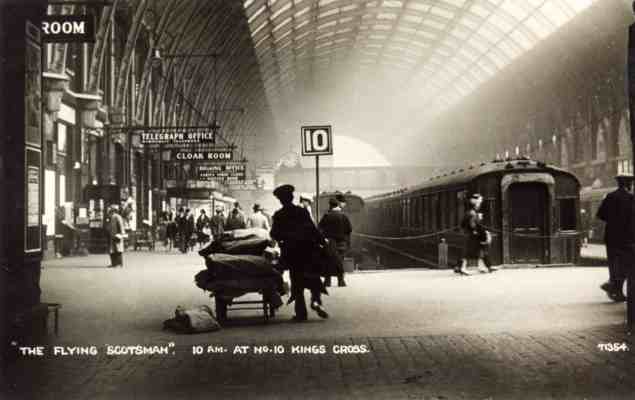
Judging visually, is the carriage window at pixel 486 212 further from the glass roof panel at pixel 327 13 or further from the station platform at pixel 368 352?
the glass roof panel at pixel 327 13

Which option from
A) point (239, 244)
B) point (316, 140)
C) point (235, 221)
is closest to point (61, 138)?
point (235, 221)

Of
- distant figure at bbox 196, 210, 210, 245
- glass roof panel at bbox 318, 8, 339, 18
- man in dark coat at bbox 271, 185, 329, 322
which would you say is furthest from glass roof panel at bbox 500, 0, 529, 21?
distant figure at bbox 196, 210, 210, 245

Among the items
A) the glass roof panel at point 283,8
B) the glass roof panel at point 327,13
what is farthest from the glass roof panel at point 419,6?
the glass roof panel at point 283,8

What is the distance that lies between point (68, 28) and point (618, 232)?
23.9 feet

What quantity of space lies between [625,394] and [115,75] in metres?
20.7

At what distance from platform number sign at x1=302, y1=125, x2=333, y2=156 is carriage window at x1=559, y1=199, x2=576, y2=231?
8144 millimetres

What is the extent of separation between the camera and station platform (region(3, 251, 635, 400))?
5020mm

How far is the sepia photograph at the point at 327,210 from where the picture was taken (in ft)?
18.8

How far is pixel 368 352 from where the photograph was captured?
241 inches

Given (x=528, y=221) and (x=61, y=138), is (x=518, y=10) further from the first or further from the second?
(x=61, y=138)

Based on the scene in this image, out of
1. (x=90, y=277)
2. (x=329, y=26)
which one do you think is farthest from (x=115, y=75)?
(x=90, y=277)

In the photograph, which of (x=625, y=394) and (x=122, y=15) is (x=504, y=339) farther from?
(x=122, y=15)

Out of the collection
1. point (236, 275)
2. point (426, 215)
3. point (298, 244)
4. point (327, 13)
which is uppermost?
point (327, 13)

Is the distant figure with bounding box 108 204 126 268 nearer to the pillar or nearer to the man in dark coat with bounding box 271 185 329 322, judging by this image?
the man in dark coat with bounding box 271 185 329 322
